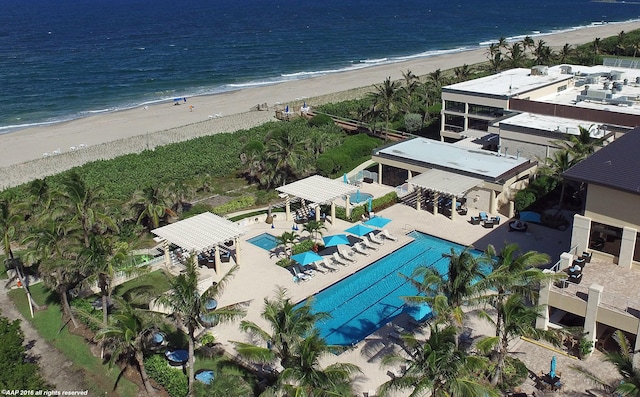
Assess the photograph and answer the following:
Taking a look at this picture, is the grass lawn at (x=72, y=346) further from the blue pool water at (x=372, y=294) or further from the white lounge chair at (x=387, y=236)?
the white lounge chair at (x=387, y=236)

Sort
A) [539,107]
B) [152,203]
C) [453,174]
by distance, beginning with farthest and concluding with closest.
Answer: [539,107]
[453,174]
[152,203]

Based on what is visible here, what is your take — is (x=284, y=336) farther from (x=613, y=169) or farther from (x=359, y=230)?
(x=359, y=230)

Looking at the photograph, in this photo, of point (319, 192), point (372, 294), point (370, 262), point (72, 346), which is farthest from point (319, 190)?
point (72, 346)

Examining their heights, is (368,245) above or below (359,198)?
below

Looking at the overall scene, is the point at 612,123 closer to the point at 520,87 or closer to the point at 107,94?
the point at 520,87

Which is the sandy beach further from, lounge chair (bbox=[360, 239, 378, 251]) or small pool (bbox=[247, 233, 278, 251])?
lounge chair (bbox=[360, 239, 378, 251])

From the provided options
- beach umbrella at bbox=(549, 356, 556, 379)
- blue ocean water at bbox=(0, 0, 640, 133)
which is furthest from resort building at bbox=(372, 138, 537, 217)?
blue ocean water at bbox=(0, 0, 640, 133)
